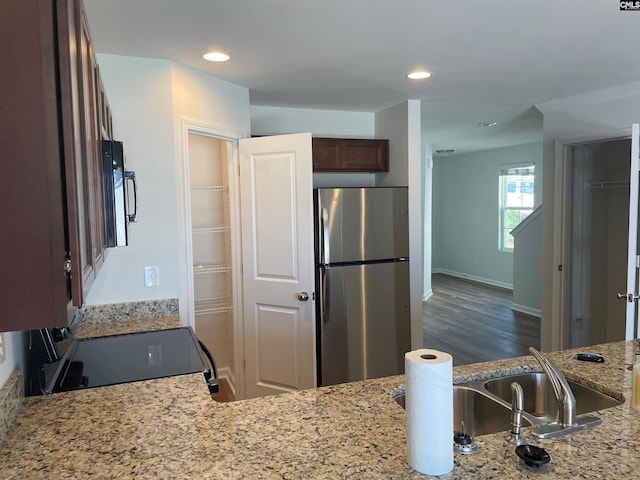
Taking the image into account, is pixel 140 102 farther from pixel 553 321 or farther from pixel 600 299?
pixel 600 299

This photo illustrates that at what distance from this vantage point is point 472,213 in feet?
29.0

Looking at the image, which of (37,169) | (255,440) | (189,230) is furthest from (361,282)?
(37,169)

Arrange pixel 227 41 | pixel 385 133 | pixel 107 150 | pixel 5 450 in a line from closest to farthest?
1. pixel 5 450
2. pixel 107 150
3. pixel 227 41
4. pixel 385 133

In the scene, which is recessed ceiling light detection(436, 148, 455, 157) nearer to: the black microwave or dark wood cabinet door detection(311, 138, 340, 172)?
dark wood cabinet door detection(311, 138, 340, 172)

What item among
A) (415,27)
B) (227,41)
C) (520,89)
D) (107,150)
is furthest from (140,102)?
(520,89)

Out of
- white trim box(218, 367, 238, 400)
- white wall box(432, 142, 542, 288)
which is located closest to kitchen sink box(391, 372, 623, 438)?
white trim box(218, 367, 238, 400)

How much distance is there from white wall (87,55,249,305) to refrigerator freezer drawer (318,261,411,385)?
1.21m

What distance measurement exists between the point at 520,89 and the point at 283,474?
3490mm

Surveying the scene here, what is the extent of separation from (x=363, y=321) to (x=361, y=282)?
309mm

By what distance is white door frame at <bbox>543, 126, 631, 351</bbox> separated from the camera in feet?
13.7

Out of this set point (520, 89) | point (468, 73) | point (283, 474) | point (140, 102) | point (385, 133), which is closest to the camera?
point (283, 474)

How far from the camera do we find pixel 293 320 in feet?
10.7

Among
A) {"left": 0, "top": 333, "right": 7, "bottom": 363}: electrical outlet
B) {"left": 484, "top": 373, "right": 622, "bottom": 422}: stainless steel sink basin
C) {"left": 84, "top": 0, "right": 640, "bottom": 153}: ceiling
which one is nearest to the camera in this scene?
{"left": 0, "top": 333, "right": 7, "bottom": 363}: electrical outlet

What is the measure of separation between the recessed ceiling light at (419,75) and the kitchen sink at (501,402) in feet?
6.64
